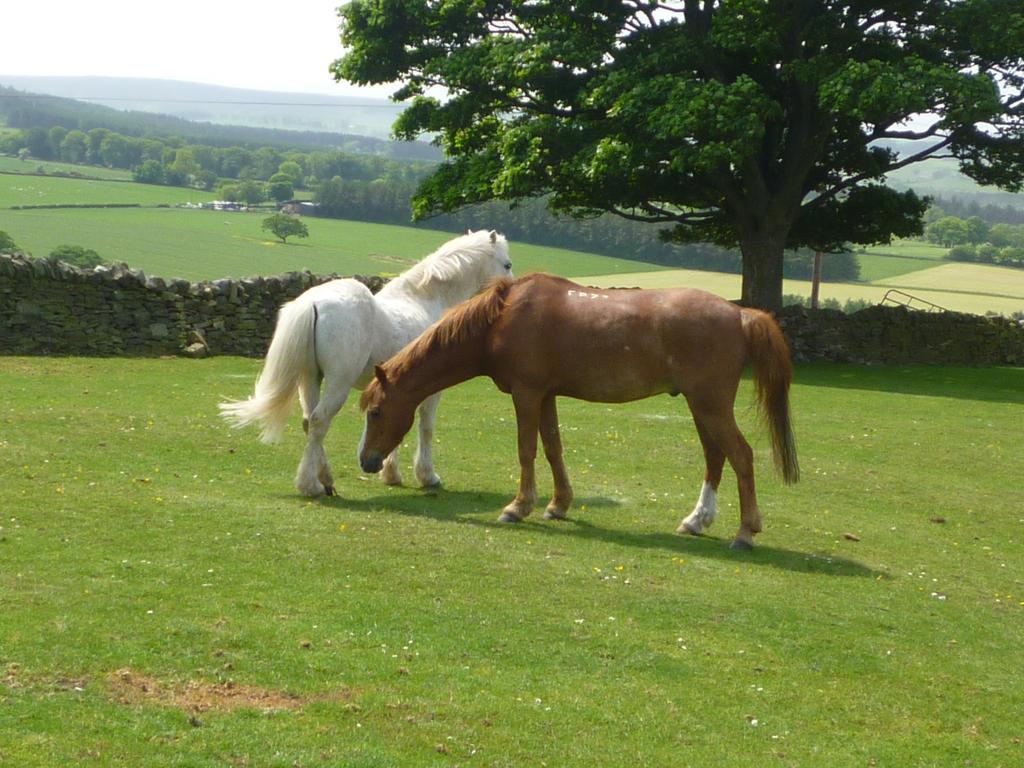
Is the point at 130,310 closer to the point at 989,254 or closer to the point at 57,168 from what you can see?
the point at 57,168

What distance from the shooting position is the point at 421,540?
970 cm

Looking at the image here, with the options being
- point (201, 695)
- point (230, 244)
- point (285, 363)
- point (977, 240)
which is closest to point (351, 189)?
point (230, 244)

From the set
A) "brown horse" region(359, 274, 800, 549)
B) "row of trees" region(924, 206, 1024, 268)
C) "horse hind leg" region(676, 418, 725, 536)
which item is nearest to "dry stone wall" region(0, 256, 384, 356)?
"brown horse" region(359, 274, 800, 549)

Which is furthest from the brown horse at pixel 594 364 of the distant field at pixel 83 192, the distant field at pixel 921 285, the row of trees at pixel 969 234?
the row of trees at pixel 969 234

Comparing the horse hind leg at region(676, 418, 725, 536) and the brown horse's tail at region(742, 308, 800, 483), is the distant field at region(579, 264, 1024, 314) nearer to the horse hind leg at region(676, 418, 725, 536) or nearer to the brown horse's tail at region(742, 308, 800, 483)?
the horse hind leg at region(676, 418, 725, 536)

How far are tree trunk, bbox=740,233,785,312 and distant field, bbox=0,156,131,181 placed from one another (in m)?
35.4

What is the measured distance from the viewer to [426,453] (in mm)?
12375

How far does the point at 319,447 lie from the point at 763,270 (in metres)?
19.0

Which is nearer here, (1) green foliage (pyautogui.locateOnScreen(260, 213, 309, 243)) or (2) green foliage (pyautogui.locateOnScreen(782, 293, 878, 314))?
(2) green foliage (pyautogui.locateOnScreen(782, 293, 878, 314))

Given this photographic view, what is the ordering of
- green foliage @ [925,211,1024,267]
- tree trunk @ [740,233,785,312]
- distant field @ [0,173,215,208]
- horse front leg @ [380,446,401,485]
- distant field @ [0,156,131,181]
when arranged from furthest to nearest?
1. distant field @ [0,156,131,181]
2. green foliage @ [925,211,1024,267]
3. distant field @ [0,173,215,208]
4. tree trunk @ [740,233,785,312]
5. horse front leg @ [380,446,401,485]

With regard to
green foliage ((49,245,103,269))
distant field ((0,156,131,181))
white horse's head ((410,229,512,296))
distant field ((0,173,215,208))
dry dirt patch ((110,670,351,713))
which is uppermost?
distant field ((0,156,131,181))

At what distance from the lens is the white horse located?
36.8ft

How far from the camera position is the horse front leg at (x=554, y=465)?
11.1 meters

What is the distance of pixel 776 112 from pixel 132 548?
1943cm
